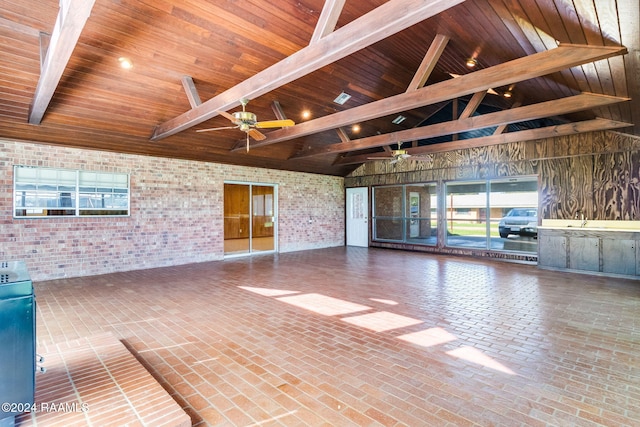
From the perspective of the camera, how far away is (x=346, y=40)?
2924 mm

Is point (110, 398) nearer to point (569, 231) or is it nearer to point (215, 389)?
point (215, 389)

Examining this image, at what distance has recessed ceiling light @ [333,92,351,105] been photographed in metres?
6.91

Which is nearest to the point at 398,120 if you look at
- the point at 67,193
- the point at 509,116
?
the point at 509,116

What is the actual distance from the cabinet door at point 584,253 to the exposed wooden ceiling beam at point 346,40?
6.44 m

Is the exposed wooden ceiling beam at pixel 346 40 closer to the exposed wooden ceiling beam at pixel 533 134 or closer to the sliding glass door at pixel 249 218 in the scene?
the exposed wooden ceiling beam at pixel 533 134

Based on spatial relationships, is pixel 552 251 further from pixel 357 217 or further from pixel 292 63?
pixel 292 63

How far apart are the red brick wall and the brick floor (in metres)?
0.75

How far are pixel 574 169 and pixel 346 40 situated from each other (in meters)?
6.95

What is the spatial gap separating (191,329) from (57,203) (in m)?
4.78

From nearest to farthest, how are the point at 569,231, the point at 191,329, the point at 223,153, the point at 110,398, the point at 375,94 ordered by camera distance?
1. the point at 110,398
2. the point at 191,329
3. the point at 569,231
4. the point at 375,94
5. the point at 223,153

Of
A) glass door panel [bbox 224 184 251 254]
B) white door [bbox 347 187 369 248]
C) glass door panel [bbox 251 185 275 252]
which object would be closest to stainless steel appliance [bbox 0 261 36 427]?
glass door panel [bbox 224 184 251 254]

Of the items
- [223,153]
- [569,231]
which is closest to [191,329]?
[223,153]

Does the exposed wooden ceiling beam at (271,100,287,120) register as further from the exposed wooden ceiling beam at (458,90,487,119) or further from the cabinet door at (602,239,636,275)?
the cabinet door at (602,239,636,275)

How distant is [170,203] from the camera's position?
7586 mm
